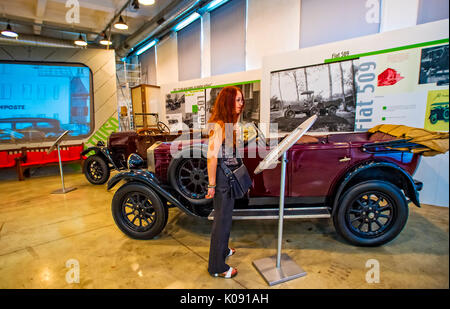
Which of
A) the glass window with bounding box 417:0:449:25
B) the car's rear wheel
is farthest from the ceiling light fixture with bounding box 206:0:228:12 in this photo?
the glass window with bounding box 417:0:449:25

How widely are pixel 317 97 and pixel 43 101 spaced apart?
7.82m

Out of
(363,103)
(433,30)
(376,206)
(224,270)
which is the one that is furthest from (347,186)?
(433,30)

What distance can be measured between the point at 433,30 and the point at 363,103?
4.17 feet

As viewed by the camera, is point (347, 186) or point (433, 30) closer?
point (347, 186)

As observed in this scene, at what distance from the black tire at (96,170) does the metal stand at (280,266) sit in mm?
4230

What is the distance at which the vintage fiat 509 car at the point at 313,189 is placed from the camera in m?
2.30

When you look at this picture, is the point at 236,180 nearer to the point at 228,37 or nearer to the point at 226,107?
the point at 226,107

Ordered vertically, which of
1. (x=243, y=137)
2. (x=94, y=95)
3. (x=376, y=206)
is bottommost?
(x=376, y=206)

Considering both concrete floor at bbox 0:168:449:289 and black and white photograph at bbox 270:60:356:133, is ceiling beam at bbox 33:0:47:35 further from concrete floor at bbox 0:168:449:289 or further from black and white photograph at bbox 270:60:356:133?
black and white photograph at bbox 270:60:356:133

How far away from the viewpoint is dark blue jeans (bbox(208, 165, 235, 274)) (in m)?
1.79

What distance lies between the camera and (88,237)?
9.01 feet

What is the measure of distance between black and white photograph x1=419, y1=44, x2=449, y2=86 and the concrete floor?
1.90 metres

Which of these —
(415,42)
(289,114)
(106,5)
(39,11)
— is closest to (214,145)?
(289,114)
